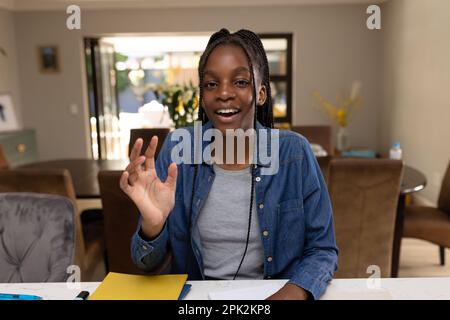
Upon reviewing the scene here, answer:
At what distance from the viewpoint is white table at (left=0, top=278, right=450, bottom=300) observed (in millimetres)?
627

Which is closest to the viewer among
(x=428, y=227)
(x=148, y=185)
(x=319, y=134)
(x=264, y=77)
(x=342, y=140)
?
(x=148, y=185)

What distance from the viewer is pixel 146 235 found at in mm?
702

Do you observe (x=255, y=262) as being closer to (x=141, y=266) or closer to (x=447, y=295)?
(x=141, y=266)

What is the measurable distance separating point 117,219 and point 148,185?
0.92m

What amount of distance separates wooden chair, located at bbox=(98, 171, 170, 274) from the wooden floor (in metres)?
1.30

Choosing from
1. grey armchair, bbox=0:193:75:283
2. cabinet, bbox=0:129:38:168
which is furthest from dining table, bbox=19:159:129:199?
cabinet, bbox=0:129:38:168

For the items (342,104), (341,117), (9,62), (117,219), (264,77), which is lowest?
(117,219)

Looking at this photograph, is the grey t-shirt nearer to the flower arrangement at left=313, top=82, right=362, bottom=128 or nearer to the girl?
the girl

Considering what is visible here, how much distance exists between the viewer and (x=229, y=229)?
788 mm

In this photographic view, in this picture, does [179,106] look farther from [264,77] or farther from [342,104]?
[342,104]

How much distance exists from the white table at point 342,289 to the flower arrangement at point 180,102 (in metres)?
1.24

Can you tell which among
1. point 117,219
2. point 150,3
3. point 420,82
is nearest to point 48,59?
point 150,3

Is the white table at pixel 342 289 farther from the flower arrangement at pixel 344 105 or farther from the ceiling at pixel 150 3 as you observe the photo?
the ceiling at pixel 150 3

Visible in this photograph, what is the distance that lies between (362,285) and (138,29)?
3662 mm
